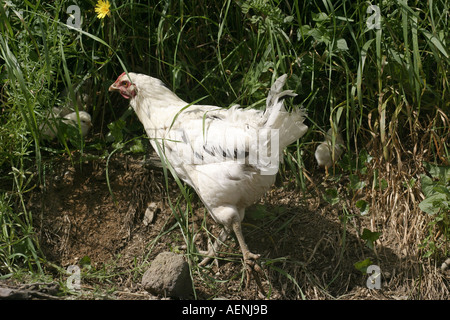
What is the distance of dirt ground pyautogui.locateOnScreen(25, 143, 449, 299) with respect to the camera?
120 inches

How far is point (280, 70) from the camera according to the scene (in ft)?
11.1

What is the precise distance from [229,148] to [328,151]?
0.77 metres

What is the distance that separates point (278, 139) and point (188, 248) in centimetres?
75

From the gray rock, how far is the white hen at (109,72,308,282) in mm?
331

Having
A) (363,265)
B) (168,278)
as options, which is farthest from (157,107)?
(363,265)

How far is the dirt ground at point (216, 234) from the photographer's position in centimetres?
304

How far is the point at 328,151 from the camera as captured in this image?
3.42 metres

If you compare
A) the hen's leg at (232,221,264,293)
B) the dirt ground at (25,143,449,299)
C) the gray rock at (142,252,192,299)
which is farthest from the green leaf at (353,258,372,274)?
the gray rock at (142,252,192,299)

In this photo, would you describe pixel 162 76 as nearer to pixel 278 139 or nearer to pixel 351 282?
pixel 278 139

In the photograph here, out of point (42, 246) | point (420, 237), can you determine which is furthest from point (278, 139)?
point (42, 246)

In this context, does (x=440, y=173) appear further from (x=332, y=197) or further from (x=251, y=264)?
(x=251, y=264)

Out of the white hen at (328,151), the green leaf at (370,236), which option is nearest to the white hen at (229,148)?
the white hen at (328,151)

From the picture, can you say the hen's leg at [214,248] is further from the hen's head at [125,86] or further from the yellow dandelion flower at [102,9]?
the yellow dandelion flower at [102,9]

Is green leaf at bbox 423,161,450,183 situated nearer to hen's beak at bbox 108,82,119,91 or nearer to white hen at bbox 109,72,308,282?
white hen at bbox 109,72,308,282
